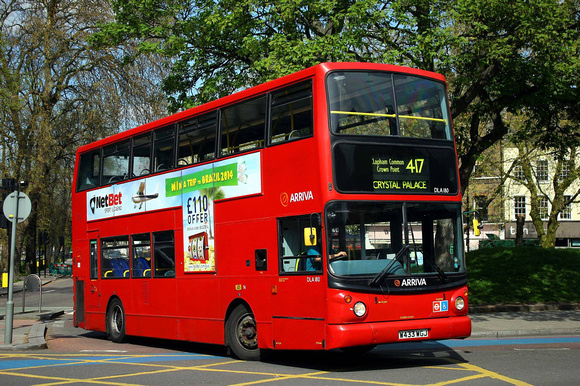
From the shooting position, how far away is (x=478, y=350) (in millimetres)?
13352

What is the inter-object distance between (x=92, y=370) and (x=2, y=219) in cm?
922

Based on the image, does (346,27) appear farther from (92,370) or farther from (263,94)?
(92,370)

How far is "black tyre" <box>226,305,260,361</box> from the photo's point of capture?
1227cm

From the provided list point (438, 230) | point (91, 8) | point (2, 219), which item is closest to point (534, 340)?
point (438, 230)

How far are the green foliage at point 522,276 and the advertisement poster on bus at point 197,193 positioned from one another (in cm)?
1003

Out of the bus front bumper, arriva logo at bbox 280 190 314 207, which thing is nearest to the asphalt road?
the bus front bumper

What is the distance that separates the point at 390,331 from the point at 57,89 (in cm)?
3063

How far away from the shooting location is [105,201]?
17.0 metres

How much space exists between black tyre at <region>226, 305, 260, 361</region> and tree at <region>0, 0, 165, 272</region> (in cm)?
1890

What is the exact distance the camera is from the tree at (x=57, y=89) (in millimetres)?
32094

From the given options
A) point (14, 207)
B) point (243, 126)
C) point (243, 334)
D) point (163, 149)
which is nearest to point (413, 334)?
point (243, 334)

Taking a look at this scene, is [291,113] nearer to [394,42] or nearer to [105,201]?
[105,201]

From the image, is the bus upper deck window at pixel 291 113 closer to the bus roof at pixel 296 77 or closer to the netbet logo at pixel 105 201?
the bus roof at pixel 296 77

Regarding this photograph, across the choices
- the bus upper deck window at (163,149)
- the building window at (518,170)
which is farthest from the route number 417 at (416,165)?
the building window at (518,170)
